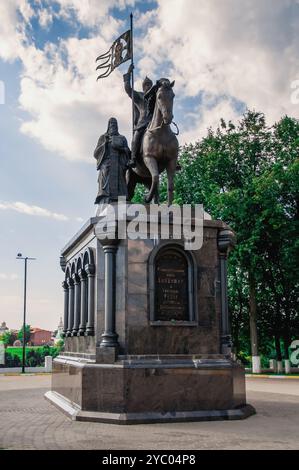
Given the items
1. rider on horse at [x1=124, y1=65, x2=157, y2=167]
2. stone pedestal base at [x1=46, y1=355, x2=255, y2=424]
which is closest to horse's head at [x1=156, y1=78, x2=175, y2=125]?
rider on horse at [x1=124, y1=65, x2=157, y2=167]

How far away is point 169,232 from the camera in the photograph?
35.5ft

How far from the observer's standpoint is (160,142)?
38.5 feet

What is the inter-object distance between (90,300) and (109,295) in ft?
3.71

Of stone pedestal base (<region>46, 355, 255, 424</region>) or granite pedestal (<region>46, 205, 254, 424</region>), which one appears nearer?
stone pedestal base (<region>46, 355, 255, 424</region>)

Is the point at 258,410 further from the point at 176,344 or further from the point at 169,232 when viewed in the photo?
the point at 169,232

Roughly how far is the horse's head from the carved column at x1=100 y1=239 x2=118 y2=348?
2.90 meters

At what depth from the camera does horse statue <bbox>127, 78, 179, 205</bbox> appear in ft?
36.9

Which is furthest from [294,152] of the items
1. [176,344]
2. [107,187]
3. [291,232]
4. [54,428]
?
[54,428]

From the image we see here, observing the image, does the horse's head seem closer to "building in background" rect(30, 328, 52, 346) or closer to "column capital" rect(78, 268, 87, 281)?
"column capital" rect(78, 268, 87, 281)

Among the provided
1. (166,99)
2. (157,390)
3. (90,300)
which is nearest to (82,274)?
(90,300)

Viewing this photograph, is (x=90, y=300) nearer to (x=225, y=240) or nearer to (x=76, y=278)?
(x=76, y=278)

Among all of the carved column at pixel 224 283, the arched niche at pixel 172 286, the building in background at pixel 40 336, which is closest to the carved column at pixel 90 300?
the arched niche at pixel 172 286

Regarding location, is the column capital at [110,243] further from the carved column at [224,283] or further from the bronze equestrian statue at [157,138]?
the carved column at [224,283]

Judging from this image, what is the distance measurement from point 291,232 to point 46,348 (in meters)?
25.1
